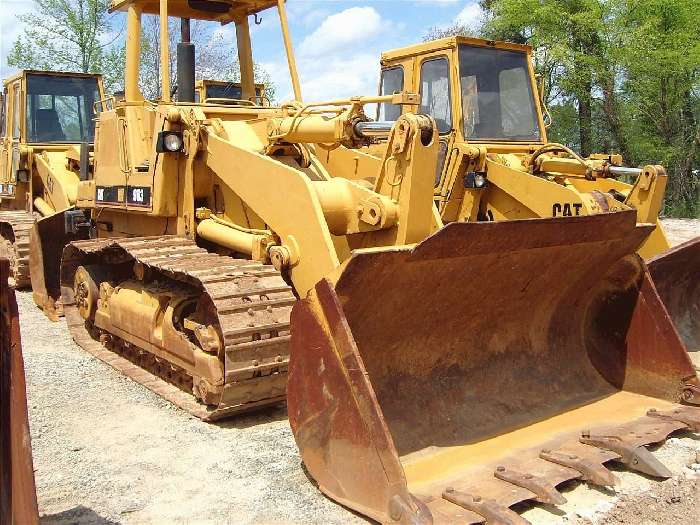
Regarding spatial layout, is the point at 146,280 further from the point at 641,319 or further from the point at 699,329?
the point at 699,329

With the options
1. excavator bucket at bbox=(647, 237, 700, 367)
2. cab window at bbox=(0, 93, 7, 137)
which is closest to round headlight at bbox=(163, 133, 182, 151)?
excavator bucket at bbox=(647, 237, 700, 367)

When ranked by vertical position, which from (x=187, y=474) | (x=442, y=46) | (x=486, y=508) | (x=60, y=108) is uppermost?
(x=442, y=46)

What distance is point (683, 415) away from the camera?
4453mm

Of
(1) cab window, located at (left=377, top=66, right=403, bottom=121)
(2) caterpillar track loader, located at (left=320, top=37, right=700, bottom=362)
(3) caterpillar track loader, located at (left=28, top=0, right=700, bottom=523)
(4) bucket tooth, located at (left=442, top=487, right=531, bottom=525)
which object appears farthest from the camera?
(1) cab window, located at (left=377, top=66, right=403, bottom=121)

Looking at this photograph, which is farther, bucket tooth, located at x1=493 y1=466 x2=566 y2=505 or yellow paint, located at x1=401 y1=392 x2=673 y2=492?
yellow paint, located at x1=401 y1=392 x2=673 y2=492

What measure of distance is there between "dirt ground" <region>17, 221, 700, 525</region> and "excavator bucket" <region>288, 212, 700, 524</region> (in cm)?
13

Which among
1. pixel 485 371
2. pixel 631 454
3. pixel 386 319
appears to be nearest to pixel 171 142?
pixel 386 319

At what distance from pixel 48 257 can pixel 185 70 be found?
9.65 ft

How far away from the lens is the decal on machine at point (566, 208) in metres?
7.26

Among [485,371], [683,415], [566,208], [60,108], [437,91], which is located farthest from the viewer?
[60,108]

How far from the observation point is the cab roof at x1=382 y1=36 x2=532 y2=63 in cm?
830

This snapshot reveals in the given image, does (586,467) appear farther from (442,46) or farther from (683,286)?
(442,46)

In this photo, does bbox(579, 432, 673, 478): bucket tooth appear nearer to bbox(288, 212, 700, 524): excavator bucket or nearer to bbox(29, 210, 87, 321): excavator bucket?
bbox(288, 212, 700, 524): excavator bucket

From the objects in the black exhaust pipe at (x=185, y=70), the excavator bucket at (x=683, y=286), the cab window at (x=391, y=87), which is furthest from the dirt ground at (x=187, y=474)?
the cab window at (x=391, y=87)
